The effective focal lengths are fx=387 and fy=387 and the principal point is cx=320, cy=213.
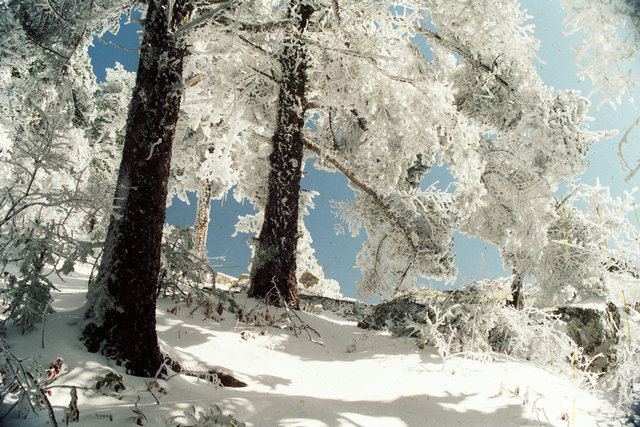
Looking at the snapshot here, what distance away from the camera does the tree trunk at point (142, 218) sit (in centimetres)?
341

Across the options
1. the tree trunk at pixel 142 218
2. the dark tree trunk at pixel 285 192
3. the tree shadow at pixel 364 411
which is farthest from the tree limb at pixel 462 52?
the tree shadow at pixel 364 411

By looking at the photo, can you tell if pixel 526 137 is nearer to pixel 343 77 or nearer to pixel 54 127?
pixel 343 77

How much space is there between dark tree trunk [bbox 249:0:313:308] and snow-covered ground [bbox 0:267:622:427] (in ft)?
5.33

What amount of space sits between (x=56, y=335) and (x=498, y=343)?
5580 millimetres

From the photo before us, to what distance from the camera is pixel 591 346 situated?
7.54 metres

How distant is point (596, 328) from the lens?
7680 millimetres

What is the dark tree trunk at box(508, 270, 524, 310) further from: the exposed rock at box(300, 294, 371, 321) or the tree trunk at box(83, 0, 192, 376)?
the tree trunk at box(83, 0, 192, 376)

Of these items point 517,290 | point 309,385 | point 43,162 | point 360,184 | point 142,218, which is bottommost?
point 309,385

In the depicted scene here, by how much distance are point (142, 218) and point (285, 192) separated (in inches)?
155

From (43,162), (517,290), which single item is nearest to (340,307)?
(517,290)

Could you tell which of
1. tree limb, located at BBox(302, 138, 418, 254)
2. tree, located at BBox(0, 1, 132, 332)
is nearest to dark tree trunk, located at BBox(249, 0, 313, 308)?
tree limb, located at BBox(302, 138, 418, 254)

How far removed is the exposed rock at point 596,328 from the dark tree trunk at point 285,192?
18.1ft

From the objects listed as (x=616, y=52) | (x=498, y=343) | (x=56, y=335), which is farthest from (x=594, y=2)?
(x=56, y=335)

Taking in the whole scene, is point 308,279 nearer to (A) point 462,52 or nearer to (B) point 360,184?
(B) point 360,184
